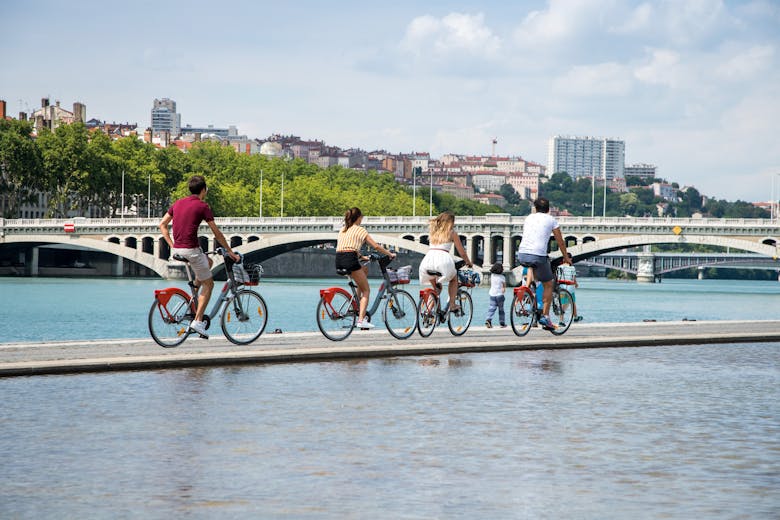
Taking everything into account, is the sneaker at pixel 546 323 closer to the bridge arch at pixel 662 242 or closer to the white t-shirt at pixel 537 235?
the white t-shirt at pixel 537 235

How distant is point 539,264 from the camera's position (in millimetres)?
15789

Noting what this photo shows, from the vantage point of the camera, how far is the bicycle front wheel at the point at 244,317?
13.9 meters

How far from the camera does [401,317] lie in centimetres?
1537

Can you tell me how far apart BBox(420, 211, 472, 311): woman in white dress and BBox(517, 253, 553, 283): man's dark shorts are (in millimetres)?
690

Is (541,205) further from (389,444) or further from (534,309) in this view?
(389,444)

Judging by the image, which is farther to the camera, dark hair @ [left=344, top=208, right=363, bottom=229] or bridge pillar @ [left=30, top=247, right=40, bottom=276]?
bridge pillar @ [left=30, top=247, right=40, bottom=276]

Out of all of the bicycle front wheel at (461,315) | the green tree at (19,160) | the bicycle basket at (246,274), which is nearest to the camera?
the bicycle basket at (246,274)

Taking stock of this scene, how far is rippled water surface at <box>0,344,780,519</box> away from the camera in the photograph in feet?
19.5

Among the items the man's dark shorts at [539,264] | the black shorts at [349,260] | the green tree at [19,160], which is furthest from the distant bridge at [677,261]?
the black shorts at [349,260]

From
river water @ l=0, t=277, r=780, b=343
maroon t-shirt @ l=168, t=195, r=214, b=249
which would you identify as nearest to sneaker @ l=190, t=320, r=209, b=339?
maroon t-shirt @ l=168, t=195, r=214, b=249

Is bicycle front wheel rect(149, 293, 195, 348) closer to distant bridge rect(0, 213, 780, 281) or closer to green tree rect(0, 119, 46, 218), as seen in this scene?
distant bridge rect(0, 213, 780, 281)

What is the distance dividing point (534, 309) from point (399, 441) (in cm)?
863

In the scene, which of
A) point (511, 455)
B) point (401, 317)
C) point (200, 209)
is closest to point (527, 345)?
point (401, 317)

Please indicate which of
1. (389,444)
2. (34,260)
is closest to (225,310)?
(389,444)
